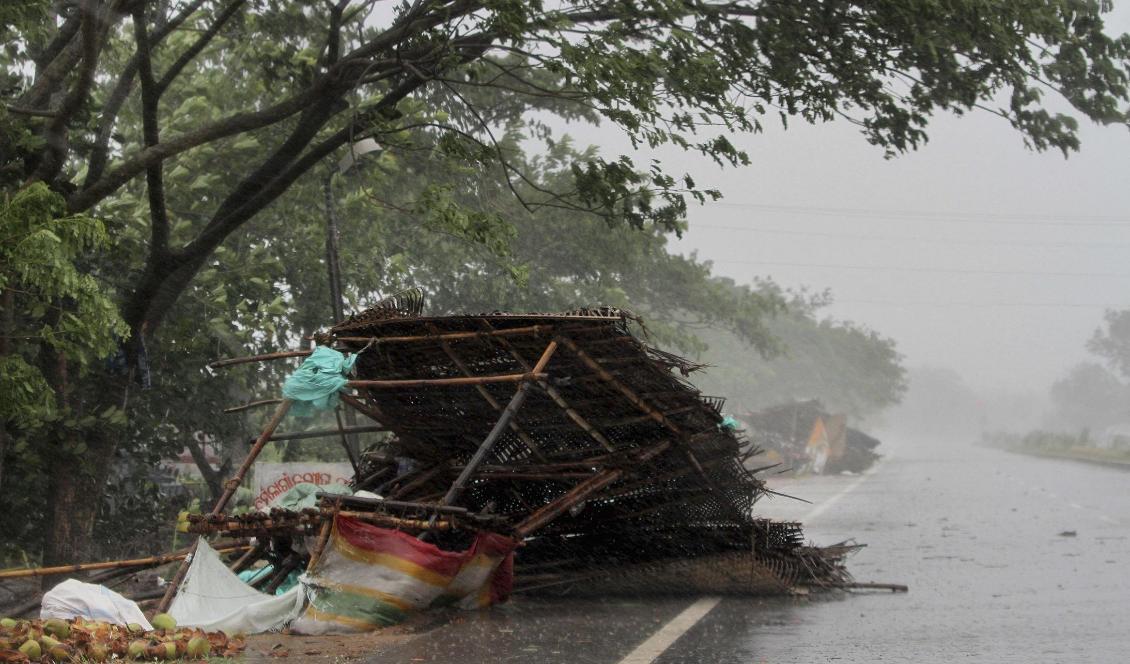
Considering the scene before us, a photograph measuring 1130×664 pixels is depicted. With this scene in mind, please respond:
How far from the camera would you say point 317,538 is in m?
7.49

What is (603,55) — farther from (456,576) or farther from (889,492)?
(889,492)

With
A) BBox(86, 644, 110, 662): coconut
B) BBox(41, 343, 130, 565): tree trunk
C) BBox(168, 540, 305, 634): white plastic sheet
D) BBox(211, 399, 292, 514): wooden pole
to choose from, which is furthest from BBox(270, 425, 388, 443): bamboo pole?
BBox(41, 343, 130, 565): tree trunk

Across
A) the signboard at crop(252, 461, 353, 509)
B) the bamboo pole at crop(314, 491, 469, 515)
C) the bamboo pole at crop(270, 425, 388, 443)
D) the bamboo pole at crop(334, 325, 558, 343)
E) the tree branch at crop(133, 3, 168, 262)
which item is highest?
the tree branch at crop(133, 3, 168, 262)

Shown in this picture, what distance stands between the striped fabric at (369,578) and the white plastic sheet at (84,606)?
0.98m

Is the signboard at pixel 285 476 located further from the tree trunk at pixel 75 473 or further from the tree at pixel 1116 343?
the tree at pixel 1116 343

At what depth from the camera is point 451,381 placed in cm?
766

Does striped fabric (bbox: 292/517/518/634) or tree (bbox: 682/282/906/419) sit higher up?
tree (bbox: 682/282/906/419)

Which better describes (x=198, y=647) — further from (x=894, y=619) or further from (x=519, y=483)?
(x=894, y=619)

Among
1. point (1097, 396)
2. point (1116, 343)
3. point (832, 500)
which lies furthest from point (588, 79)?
point (1097, 396)

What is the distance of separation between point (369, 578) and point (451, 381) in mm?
1381

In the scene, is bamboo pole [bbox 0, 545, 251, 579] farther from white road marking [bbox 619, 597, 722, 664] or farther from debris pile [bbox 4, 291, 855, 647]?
white road marking [bbox 619, 597, 722, 664]

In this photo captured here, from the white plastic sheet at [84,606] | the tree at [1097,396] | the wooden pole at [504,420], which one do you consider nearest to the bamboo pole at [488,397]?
the wooden pole at [504,420]

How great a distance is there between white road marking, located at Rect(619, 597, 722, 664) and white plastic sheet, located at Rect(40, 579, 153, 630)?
9.23 feet

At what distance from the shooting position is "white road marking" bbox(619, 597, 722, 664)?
6430mm
